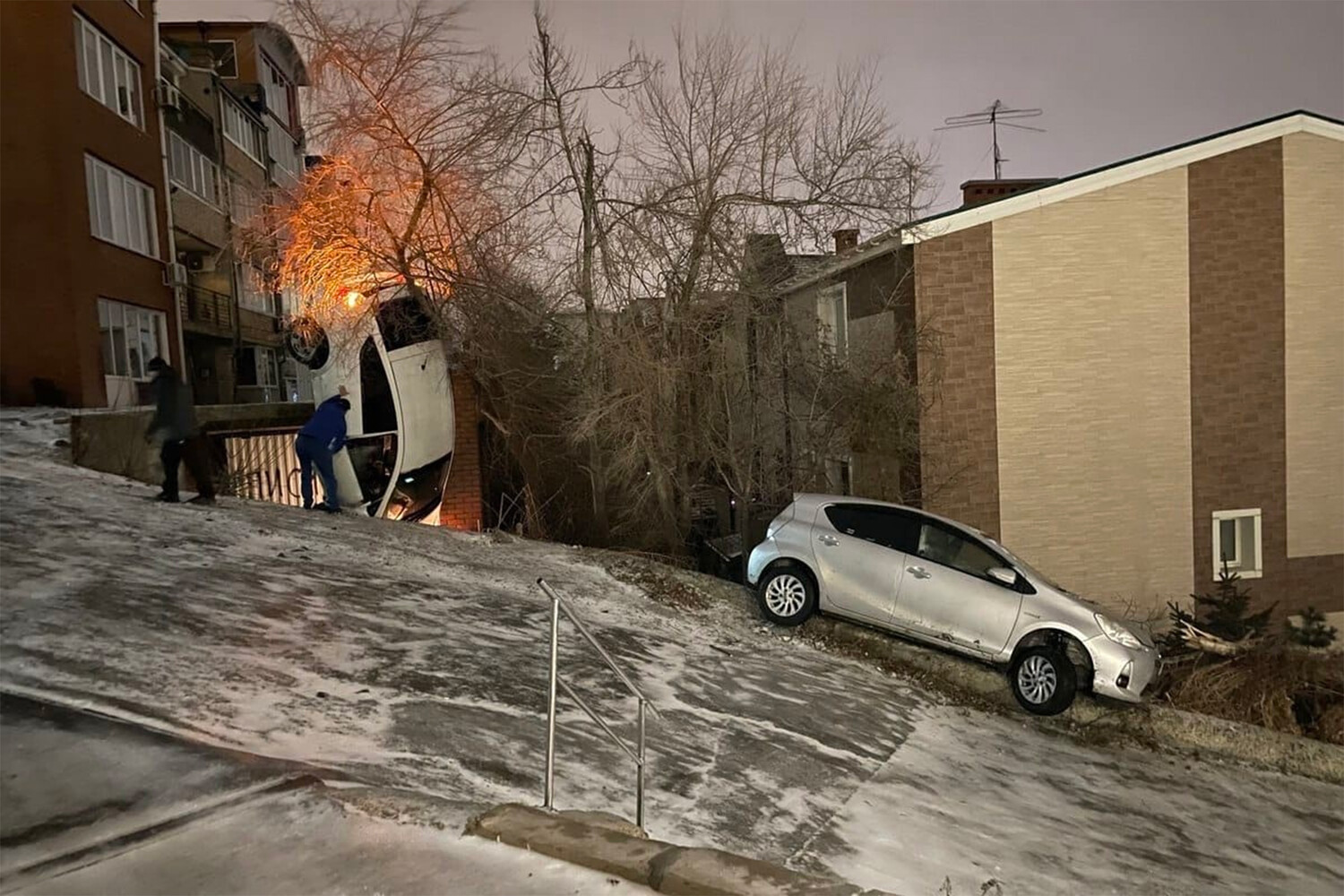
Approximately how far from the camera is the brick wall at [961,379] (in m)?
13.4

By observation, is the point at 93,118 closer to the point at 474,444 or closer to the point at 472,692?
the point at 474,444

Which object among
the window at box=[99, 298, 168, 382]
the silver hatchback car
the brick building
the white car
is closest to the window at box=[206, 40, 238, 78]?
the window at box=[99, 298, 168, 382]

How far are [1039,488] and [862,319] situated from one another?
3.89 m

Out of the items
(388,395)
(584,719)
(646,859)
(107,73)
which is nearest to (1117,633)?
(584,719)

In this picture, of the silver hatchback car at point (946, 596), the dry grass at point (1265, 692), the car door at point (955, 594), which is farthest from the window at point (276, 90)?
the dry grass at point (1265, 692)

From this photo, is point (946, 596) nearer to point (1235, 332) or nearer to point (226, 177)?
point (1235, 332)

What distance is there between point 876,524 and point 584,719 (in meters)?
4.68

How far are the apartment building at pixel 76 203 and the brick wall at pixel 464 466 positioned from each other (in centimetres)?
620

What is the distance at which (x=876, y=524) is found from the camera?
937 centimetres

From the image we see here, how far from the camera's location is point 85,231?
1595cm

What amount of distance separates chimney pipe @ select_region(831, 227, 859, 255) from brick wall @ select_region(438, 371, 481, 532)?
705 cm

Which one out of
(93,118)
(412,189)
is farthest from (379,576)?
(93,118)

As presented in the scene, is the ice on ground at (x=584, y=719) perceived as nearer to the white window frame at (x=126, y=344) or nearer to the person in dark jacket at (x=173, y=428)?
the person in dark jacket at (x=173, y=428)

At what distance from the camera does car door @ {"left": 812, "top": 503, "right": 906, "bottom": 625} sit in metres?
9.11
